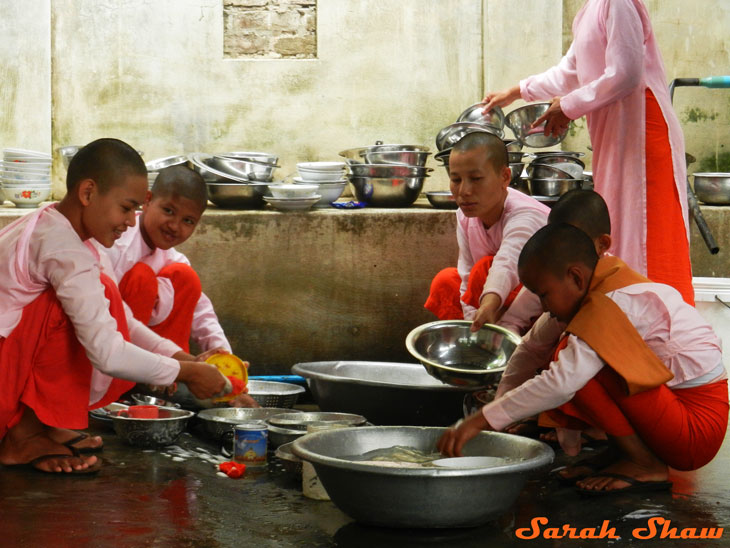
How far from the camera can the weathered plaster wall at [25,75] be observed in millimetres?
6430

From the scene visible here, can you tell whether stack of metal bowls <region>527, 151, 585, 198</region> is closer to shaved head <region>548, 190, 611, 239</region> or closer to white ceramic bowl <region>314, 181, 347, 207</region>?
white ceramic bowl <region>314, 181, 347, 207</region>

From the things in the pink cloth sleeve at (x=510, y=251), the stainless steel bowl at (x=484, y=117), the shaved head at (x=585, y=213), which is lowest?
the pink cloth sleeve at (x=510, y=251)

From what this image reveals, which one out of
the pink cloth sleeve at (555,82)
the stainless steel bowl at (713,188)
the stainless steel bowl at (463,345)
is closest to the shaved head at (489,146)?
the pink cloth sleeve at (555,82)

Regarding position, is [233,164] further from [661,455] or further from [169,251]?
[661,455]

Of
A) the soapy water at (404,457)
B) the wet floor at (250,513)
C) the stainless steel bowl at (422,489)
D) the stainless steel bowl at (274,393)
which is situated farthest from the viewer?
the stainless steel bowl at (274,393)

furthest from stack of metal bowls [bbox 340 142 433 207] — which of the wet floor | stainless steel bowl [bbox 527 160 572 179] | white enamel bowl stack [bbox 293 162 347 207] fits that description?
the wet floor

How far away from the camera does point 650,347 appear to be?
3189mm

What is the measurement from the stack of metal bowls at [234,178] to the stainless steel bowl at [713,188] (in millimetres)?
2599

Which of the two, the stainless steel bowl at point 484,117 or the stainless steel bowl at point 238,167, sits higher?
the stainless steel bowl at point 484,117

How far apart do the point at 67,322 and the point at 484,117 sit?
9.98ft

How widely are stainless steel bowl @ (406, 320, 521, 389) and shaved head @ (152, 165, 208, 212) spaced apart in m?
1.09

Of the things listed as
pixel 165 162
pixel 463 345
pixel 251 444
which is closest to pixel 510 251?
pixel 463 345

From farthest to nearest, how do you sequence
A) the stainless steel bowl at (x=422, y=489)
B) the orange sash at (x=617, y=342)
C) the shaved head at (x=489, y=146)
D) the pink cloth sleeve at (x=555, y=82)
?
the pink cloth sleeve at (x=555, y=82)
the shaved head at (x=489, y=146)
the orange sash at (x=617, y=342)
the stainless steel bowl at (x=422, y=489)

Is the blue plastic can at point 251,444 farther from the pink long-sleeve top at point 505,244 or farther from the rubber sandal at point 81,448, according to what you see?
the pink long-sleeve top at point 505,244
